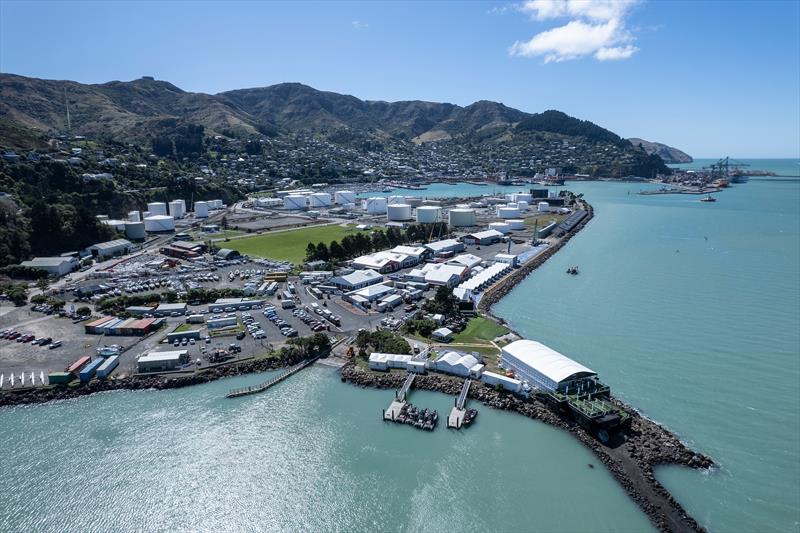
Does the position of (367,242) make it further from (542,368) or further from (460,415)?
(460,415)

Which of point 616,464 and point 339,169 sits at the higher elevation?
point 339,169

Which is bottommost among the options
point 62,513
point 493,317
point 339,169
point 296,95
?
point 62,513

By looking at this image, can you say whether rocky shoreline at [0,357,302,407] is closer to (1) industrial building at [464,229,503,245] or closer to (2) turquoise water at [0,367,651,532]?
(2) turquoise water at [0,367,651,532]

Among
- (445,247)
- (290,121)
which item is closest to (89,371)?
(445,247)

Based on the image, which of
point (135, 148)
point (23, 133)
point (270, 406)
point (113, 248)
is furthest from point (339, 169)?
point (270, 406)

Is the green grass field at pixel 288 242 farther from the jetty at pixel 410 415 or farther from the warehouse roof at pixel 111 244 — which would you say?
the jetty at pixel 410 415

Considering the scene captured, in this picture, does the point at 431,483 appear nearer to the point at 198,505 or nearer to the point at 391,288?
the point at 198,505
